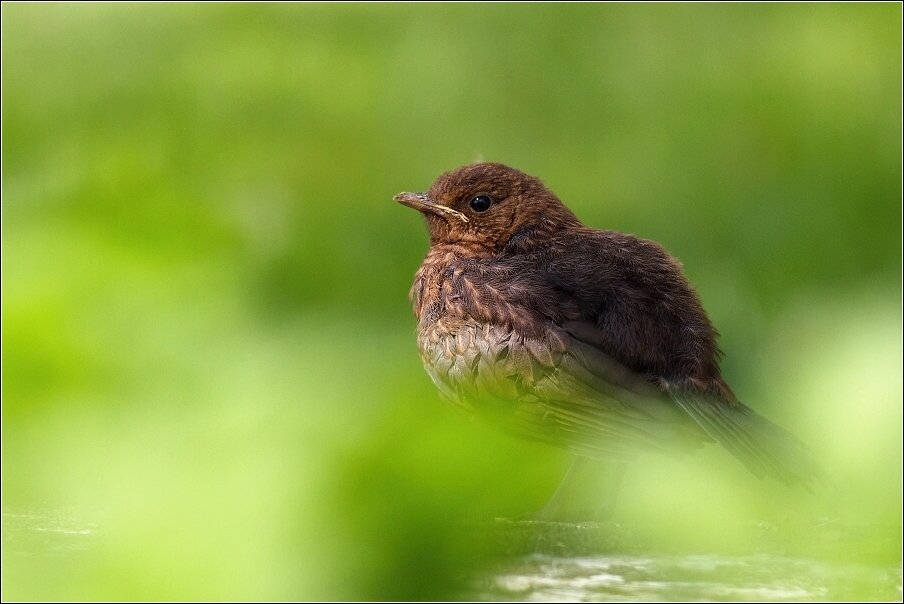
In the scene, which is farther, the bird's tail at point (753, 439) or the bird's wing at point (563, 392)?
the bird's wing at point (563, 392)

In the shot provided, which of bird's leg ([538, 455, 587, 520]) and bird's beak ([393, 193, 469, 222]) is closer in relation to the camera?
bird's leg ([538, 455, 587, 520])

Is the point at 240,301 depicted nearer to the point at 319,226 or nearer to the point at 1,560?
the point at 1,560

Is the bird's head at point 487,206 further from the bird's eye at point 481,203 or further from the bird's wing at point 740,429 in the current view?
the bird's wing at point 740,429

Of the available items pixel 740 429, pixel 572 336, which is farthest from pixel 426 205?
pixel 740 429

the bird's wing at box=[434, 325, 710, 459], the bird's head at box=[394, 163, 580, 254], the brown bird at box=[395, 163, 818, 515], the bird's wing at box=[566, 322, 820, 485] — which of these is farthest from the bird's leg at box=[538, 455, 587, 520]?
the bird's head at box=[394, 163, 580, 254]

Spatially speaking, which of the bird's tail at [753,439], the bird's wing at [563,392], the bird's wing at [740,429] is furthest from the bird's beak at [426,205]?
the bird's tail at [753,439]

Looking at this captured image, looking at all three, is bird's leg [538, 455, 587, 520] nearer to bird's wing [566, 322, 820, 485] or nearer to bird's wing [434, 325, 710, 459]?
bird's wing [434, 325, 710, 459]

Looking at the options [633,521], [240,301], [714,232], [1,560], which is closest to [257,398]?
[1,560]
